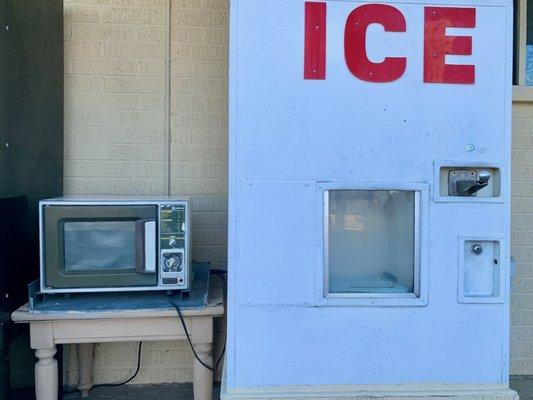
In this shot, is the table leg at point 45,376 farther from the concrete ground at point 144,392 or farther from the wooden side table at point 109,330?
the concrete ground at point 144,392

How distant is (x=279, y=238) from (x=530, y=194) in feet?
8.07

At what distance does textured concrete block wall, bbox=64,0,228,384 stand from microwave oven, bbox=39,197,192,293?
0.85 meters

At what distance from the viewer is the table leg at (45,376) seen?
8.09 ft

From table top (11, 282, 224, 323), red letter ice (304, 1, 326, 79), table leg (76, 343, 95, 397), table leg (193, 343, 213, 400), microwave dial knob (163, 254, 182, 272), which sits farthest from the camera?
table leg (76, 343, 95, 397)

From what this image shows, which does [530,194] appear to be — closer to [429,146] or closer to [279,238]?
[429,146]

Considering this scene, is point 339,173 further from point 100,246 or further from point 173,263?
point 100,246

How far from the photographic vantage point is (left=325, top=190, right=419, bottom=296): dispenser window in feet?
6.66

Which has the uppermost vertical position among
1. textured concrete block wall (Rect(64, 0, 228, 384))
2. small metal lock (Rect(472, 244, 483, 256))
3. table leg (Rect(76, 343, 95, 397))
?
textured concrete block wall (Rect(64, 0, 228, 384))

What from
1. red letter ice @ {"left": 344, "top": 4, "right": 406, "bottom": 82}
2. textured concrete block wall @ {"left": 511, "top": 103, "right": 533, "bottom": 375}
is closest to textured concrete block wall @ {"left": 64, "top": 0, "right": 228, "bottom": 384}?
red letter ice @ {"left": 344, "top": 4, "right": 406, "bottom": 82}

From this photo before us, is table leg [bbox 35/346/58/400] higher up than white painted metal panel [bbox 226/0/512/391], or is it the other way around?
white painted metal panel [bbox 226/0/512/391]

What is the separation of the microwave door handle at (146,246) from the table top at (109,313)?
218mm

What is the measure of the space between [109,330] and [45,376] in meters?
0.39

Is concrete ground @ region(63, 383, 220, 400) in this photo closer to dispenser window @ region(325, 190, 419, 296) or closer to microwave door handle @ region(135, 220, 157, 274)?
microwave door handle @ region(135, 220, 157, 274)

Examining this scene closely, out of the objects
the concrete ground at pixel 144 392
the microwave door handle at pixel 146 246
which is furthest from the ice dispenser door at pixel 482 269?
the concrete ground at pixel 144 392
